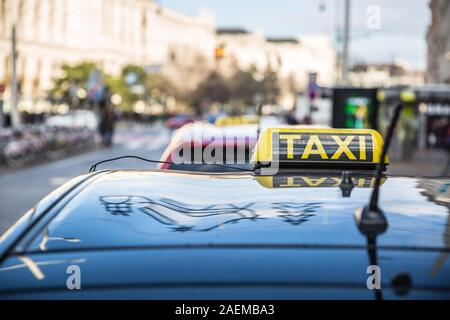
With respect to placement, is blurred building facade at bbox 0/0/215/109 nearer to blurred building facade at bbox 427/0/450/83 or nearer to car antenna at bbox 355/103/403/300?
blurred building facade at bbox 427/0/450/83

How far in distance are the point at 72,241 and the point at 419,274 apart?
861mm

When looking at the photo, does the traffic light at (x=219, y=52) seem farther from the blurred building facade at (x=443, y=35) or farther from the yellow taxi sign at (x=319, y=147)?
the yellow taxi sign at (x=319, y=147)

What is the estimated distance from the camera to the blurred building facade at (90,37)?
96.1 meters

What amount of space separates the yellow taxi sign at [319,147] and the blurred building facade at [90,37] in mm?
70759

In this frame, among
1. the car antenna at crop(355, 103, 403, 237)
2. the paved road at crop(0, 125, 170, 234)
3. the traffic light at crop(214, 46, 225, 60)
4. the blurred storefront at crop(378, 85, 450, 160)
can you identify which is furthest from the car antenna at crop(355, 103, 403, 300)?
the traffic light at crop(214, 46, 225, 60)

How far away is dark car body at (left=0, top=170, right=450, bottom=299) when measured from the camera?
2.10m

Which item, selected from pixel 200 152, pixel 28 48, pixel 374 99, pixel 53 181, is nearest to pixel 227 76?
pixel 28 48

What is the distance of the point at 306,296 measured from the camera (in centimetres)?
205

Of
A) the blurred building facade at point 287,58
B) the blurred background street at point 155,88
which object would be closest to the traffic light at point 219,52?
the blurred background street at point 155,88

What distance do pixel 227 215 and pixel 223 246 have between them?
1.19ft

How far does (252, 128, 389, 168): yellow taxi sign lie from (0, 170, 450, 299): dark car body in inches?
38.1

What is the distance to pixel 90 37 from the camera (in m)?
128

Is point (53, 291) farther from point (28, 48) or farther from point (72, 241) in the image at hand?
point (28, 48)

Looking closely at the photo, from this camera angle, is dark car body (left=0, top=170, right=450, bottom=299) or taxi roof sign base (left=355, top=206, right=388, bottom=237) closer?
dark car body (left=0, top=170, right=450, bottom=299)
